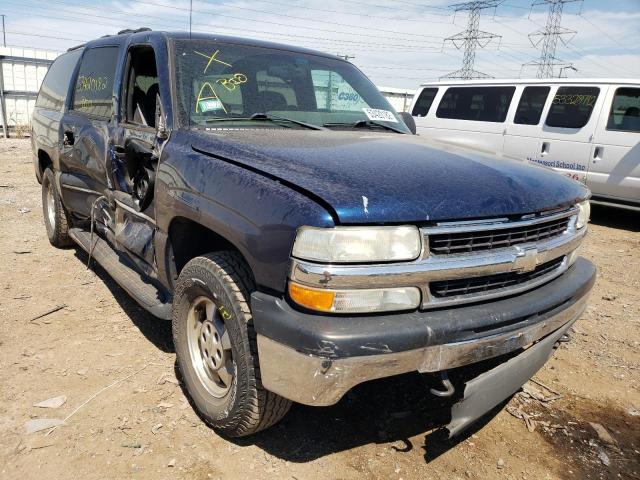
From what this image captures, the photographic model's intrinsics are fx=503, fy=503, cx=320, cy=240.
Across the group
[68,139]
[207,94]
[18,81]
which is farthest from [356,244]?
[18,81]

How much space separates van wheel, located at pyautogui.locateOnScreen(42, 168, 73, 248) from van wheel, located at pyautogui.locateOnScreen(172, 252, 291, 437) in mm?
2882

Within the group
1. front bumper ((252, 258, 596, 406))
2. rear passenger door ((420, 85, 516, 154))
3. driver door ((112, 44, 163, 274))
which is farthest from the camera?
rear passenger door ((420, 85, 516, 154))

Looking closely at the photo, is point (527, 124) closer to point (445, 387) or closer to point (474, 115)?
point (474, 115)

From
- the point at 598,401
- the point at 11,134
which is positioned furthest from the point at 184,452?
the point at 11,134

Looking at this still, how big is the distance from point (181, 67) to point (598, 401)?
3.11 meters

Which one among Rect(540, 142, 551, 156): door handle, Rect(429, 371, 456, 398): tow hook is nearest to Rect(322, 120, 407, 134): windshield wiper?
Rect(429, 371, 456, 398): tow hook

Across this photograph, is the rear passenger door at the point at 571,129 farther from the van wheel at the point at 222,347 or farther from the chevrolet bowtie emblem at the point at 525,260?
the van wheel at the point at 222,347

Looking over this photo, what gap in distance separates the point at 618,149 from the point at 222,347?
23.6 feet

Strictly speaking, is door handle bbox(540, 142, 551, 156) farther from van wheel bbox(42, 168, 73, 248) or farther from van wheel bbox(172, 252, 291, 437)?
van wheel bbox(172, 252, 291, 437)

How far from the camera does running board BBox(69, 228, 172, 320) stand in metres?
2.91

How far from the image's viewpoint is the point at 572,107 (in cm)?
796

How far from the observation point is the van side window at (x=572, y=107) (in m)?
7.77

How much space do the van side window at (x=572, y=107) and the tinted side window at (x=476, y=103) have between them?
843 mm

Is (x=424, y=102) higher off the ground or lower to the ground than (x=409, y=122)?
higher
